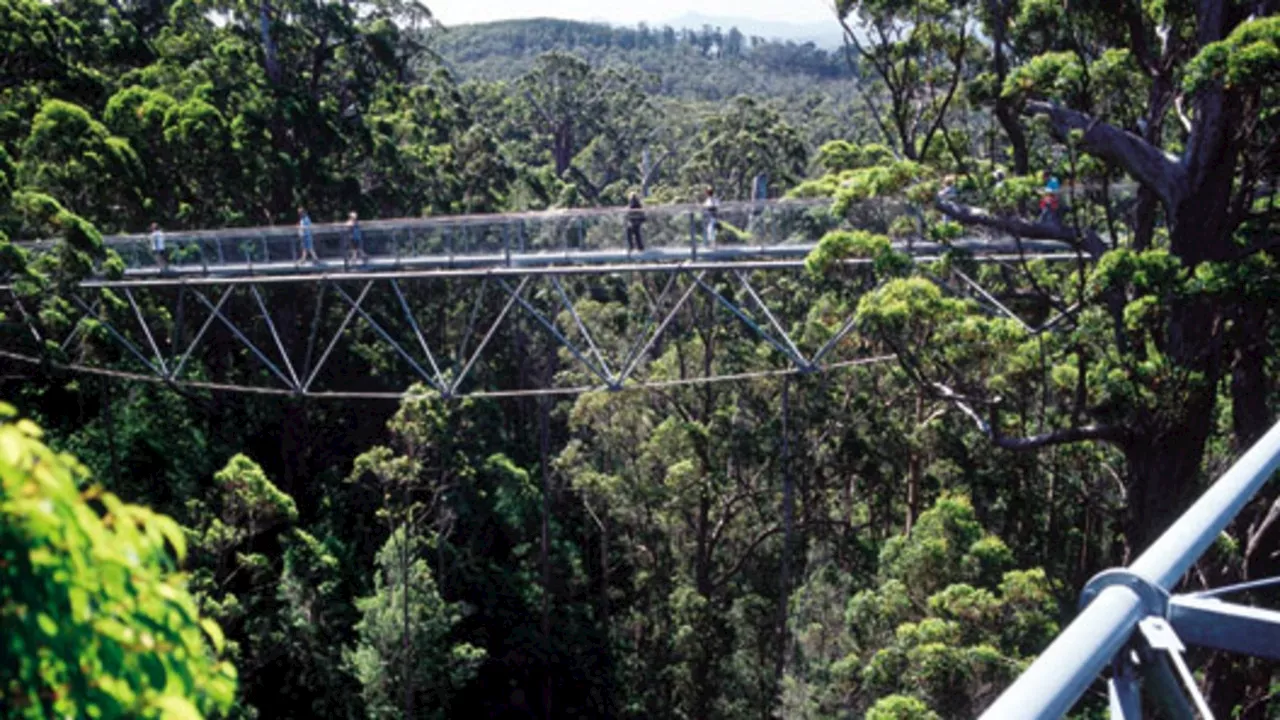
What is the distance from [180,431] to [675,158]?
108ft

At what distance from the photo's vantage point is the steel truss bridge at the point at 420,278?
1191 centimetres

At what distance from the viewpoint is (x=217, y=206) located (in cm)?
2064

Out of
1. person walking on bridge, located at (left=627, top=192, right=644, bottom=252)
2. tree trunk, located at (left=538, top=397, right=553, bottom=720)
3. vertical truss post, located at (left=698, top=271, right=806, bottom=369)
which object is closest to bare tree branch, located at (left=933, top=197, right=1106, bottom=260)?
vertical truss post, located at (left=698, top=271, right=806, bottom=369)

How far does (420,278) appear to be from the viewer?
13852mm

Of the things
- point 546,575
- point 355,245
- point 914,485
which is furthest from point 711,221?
point 546,575

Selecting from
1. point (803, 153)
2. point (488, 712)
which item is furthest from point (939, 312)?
point (803, 153)

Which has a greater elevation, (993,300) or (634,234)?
(634,234)

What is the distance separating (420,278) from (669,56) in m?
120

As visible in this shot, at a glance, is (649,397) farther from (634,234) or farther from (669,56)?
(669,56)

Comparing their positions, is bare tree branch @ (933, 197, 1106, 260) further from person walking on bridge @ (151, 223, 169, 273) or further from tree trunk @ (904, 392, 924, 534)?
person walking on bridge @ (151, 223, 169, 273)

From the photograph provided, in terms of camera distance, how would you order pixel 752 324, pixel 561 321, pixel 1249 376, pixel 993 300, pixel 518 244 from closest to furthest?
pixel 1249 376, pixel 993 300, pixel 752 324, pixel 518 244, pixel 561 321

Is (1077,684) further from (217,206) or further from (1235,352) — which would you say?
(217,206)

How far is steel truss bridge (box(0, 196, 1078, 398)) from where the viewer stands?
11.9 meters

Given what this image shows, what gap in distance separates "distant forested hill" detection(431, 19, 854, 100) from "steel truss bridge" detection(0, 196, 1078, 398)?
72352mm
